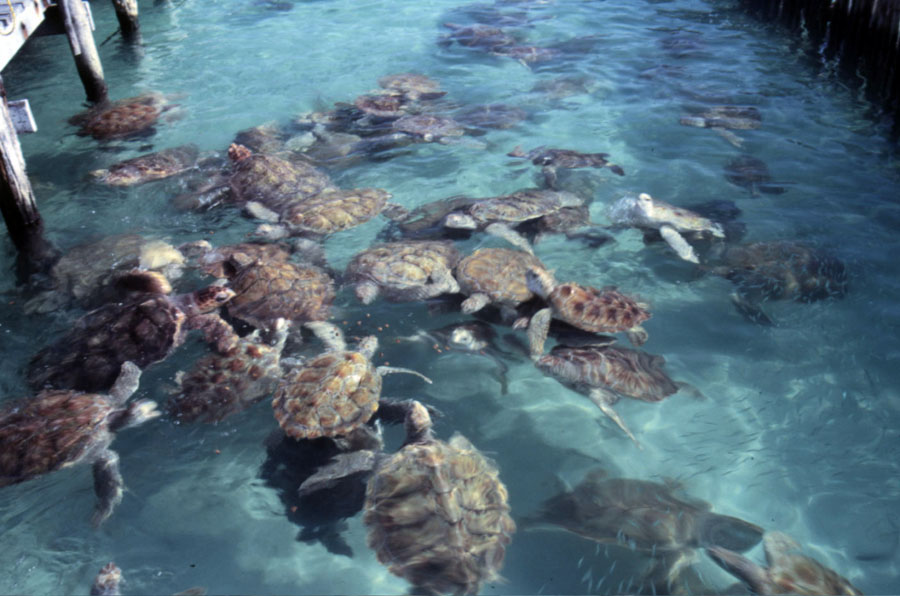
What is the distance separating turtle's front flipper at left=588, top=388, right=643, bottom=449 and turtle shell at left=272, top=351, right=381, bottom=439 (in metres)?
1.76

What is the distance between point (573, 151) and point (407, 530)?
6718 millimetres

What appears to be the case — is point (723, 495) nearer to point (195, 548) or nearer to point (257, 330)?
point (195, 548)

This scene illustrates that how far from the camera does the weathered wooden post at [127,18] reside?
13961mm

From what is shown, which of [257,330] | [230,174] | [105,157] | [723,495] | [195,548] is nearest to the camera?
[195,548]

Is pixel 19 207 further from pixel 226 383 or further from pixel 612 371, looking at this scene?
pixel 612 371

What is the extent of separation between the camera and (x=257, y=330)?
5.77 m

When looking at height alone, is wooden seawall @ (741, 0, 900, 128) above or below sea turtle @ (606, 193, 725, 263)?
above

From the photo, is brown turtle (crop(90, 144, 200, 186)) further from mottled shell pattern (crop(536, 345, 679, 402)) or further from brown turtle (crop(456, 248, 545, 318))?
mottled shell pattern (crop(536, 345, 679, 402))

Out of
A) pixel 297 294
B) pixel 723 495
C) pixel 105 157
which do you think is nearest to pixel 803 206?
pixel 723 495

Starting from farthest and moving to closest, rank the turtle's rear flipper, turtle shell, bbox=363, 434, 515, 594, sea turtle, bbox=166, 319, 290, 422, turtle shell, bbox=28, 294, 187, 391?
the turtle's rear flipper
turtle shell, bbox=28, 294, 187, 391
sea turtle, bbox=166, 319, 290, 422
turtle shell, bbox=363, 434, 515, 594

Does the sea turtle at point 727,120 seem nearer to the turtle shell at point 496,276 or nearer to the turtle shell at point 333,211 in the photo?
the turtle shell at point 496,276

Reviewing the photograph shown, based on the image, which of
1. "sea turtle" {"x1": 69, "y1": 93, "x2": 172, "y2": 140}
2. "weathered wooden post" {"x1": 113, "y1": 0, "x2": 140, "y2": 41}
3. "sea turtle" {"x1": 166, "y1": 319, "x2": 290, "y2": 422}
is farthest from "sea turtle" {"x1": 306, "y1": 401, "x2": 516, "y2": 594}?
"weathered wooden post" {"x1": 113, "y1": 0, "x2": 140, "y2": 41}

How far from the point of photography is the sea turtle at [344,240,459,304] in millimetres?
6188

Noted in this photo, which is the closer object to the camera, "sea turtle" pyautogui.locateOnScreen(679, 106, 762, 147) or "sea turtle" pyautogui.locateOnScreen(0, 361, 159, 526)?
"sea turtle" pyautogui.locateOnScreen(0, 361, 159, 526)
